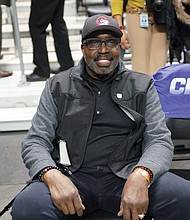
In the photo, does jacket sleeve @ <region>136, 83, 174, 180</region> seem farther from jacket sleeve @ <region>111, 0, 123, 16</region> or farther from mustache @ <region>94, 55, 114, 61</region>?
jacket sleeve @ <region>111, 0, 123, 16</region>

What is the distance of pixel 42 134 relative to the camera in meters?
2.00

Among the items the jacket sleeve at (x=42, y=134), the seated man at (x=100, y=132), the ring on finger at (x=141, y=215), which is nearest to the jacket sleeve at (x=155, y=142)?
the seated man at (x=100, y=132)

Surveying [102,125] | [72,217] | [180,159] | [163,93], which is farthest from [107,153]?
[180,159]

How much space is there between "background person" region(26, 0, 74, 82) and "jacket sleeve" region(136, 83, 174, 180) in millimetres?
2258

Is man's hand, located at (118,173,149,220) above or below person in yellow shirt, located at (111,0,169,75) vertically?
below

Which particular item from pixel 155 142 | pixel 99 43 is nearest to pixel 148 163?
pixel 155 142

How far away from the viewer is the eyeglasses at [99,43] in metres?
1.98

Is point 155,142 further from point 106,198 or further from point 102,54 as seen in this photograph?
point 102,54

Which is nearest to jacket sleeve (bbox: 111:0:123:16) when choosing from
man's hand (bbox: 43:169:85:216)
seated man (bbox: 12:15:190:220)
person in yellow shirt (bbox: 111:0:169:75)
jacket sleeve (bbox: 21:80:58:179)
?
person in yellow shirt (bbox: 111:0:169:75)

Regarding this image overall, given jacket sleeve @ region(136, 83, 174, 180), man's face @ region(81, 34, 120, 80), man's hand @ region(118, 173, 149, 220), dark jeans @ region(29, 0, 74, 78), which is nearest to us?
man's hand @ region(118, 173, 149, 220)

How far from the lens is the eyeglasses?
6.50 ft

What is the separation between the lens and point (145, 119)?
2018 mm

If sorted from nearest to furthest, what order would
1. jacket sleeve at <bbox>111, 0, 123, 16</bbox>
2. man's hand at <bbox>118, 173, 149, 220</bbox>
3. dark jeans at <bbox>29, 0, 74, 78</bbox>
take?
1. man's hand at <bbox>118, 173, 149, 220</bbox>
2. jacket sleeve at <bbox>111, 0, 123, 16</bbox>
3. dark jeans at <bbox>29, 0, 74, 78</bbox>

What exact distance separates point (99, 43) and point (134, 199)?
26.1 inches
